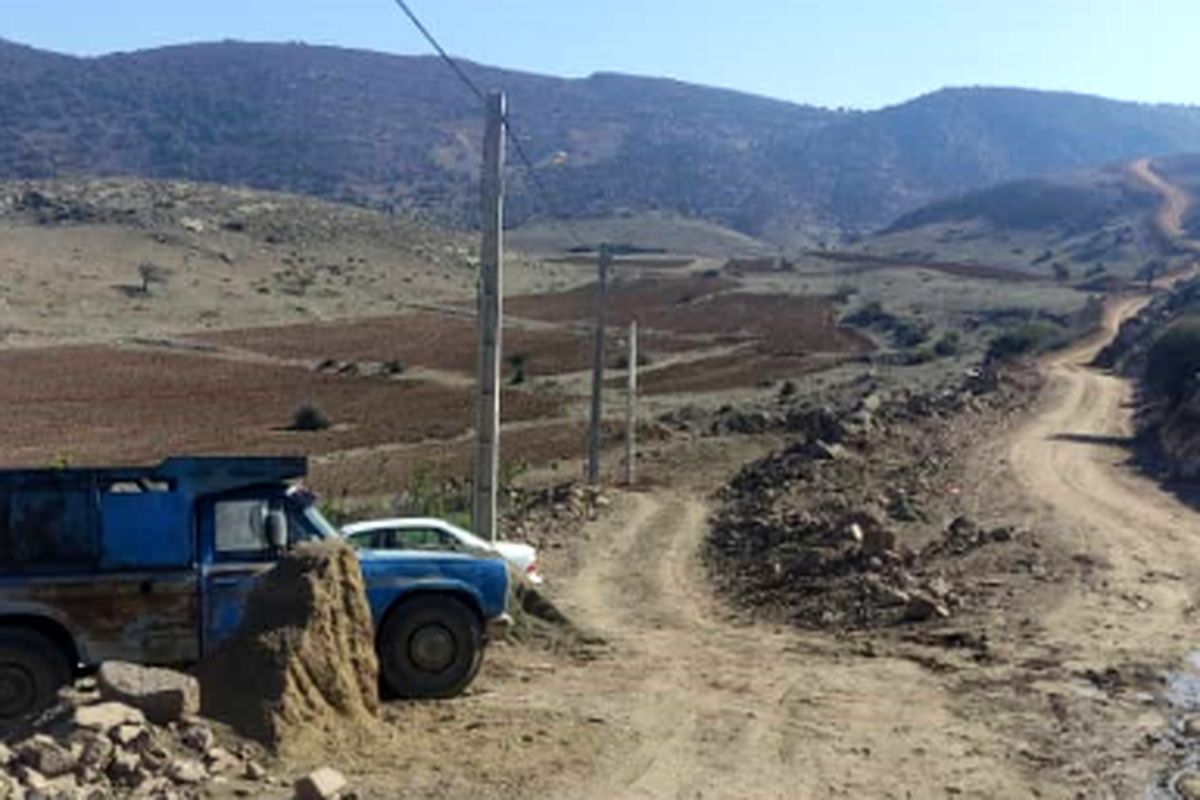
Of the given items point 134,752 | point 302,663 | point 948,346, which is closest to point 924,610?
point 302,663

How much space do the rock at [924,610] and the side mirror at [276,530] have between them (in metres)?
7.33

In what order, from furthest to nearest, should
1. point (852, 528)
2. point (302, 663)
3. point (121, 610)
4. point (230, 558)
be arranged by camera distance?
1. point (852, 528)
2. point (230, 558)
3. point (121, 610)
4. point (302, 663)

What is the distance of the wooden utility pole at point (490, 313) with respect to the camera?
1761 centimetres

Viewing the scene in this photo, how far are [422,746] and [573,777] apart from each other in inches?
48.0

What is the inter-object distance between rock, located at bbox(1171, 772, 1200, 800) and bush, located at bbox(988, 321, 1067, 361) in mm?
54068

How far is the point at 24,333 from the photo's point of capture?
7675 cm

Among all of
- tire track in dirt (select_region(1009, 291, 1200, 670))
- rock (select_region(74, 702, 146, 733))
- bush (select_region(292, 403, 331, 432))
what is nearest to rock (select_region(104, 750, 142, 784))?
rock (select_region(74, 702, 146, 733))

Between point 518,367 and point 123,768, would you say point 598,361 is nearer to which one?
point 123,768

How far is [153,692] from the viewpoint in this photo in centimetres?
970

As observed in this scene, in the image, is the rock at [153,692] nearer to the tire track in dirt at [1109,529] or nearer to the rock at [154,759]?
the rock at [154,759]

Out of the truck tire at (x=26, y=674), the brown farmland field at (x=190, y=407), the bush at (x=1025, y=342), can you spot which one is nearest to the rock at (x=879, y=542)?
the truck tire at (x=26, y=674)

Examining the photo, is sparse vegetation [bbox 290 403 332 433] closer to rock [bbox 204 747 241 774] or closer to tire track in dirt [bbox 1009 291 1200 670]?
tire track in dirt [bbox 1009 291 1200 670]

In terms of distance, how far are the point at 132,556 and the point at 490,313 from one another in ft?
23.3

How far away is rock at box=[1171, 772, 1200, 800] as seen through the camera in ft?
33.9
